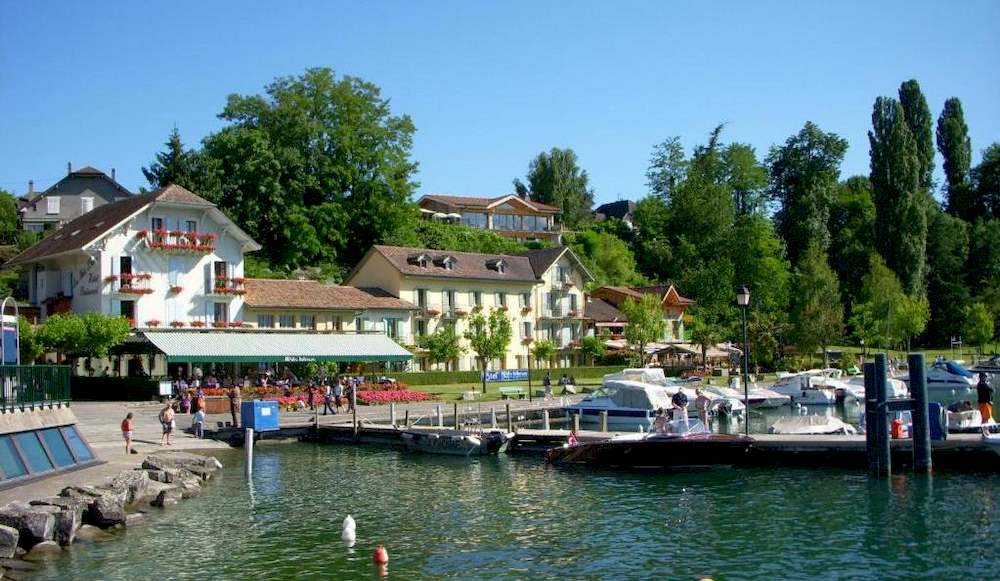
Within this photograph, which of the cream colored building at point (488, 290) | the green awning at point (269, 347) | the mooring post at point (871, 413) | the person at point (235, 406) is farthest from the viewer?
the cream colored building at point (488, 290)

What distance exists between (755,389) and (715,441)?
31.6 meters

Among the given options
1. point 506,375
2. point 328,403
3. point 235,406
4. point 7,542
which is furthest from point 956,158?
point 7,542

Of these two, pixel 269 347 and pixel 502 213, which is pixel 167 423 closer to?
pixel 269 347

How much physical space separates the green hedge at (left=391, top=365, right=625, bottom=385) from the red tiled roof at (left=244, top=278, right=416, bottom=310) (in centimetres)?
619

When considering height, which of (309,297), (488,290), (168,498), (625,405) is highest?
(488,290)

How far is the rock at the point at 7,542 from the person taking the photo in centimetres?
2112

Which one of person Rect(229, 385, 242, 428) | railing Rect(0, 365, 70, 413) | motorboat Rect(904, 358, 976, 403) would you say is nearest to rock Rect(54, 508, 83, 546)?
railing Rect(0, 365, 70, 413)

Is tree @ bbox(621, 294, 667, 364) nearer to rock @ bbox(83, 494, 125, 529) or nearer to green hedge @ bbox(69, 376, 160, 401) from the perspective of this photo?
green hedge @ bbox(69, 376, 160, 401)

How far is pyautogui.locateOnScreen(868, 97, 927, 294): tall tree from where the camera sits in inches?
3885

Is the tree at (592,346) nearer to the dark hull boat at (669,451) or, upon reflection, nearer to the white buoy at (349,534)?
the dark hull boat at (669,451)

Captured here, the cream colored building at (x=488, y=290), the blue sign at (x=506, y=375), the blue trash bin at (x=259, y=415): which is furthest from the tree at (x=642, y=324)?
the blue trash bin at (x=259, y=415)

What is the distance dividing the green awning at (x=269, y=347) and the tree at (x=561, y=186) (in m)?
73.6

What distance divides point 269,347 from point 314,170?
31.6 m

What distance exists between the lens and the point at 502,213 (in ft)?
405
